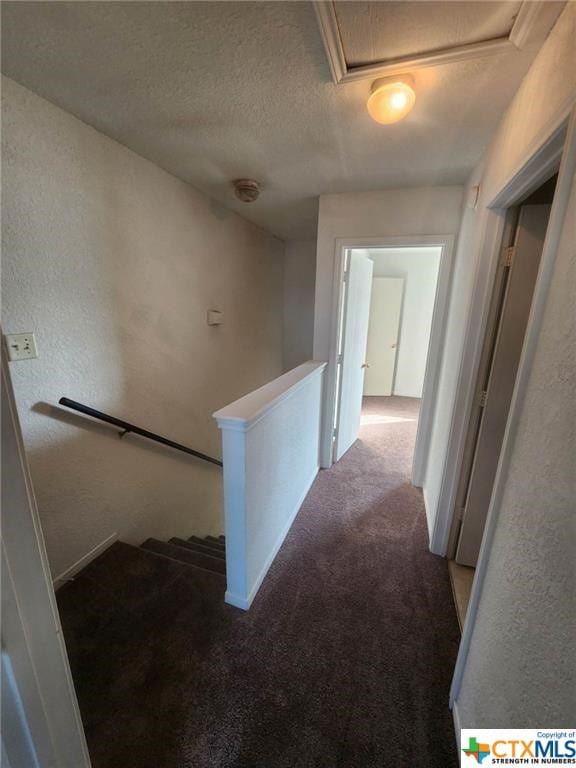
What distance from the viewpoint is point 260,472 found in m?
1.53

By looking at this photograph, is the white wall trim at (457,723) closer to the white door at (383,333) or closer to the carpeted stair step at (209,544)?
the carpeted stair step at (209,544)

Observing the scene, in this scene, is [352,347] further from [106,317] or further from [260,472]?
[106,317]

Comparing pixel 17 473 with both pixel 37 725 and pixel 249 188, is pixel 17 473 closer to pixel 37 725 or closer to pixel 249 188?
pixel 37 725

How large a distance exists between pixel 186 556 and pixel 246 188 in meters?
2.54

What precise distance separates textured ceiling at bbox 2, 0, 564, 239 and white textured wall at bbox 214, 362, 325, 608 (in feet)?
4.29

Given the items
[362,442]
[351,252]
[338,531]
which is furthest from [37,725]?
[362,442]

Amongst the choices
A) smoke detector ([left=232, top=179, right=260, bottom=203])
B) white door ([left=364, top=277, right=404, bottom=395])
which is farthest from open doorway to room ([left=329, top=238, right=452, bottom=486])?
smoke detector ([left=232, top=179, right=260, bottom=203])

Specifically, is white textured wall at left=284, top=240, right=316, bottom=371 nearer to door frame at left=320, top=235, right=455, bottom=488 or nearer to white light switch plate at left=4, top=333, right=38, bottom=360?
door frame at left=320, top=235, right=455, bottom=488

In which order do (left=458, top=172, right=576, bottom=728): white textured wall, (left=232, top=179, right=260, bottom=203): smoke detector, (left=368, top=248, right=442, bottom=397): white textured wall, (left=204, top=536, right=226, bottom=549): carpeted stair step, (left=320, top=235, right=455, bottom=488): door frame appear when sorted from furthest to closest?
(left=368, top=248, right=442, bottom=397): white textured wall, (left=204, top=536, right=226, bottom=549): carpeted stair step, (left=320, top=235, right=455, bottom=488): door frame, (left=232, top=179, right=260, bottom=203): smoke detector, (left=458, top=172, right=576, bottom=728): white textured wall

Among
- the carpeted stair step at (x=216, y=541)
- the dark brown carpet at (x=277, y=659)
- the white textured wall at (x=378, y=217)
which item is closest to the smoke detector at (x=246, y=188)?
the white textured wall at (x=378, y=217)

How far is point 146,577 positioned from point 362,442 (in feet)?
7.98

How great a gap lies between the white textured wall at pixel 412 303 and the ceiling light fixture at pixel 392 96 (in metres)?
3.61

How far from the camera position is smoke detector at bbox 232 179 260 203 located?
6.84 ft

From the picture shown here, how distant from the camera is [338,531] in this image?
6.79 feet
